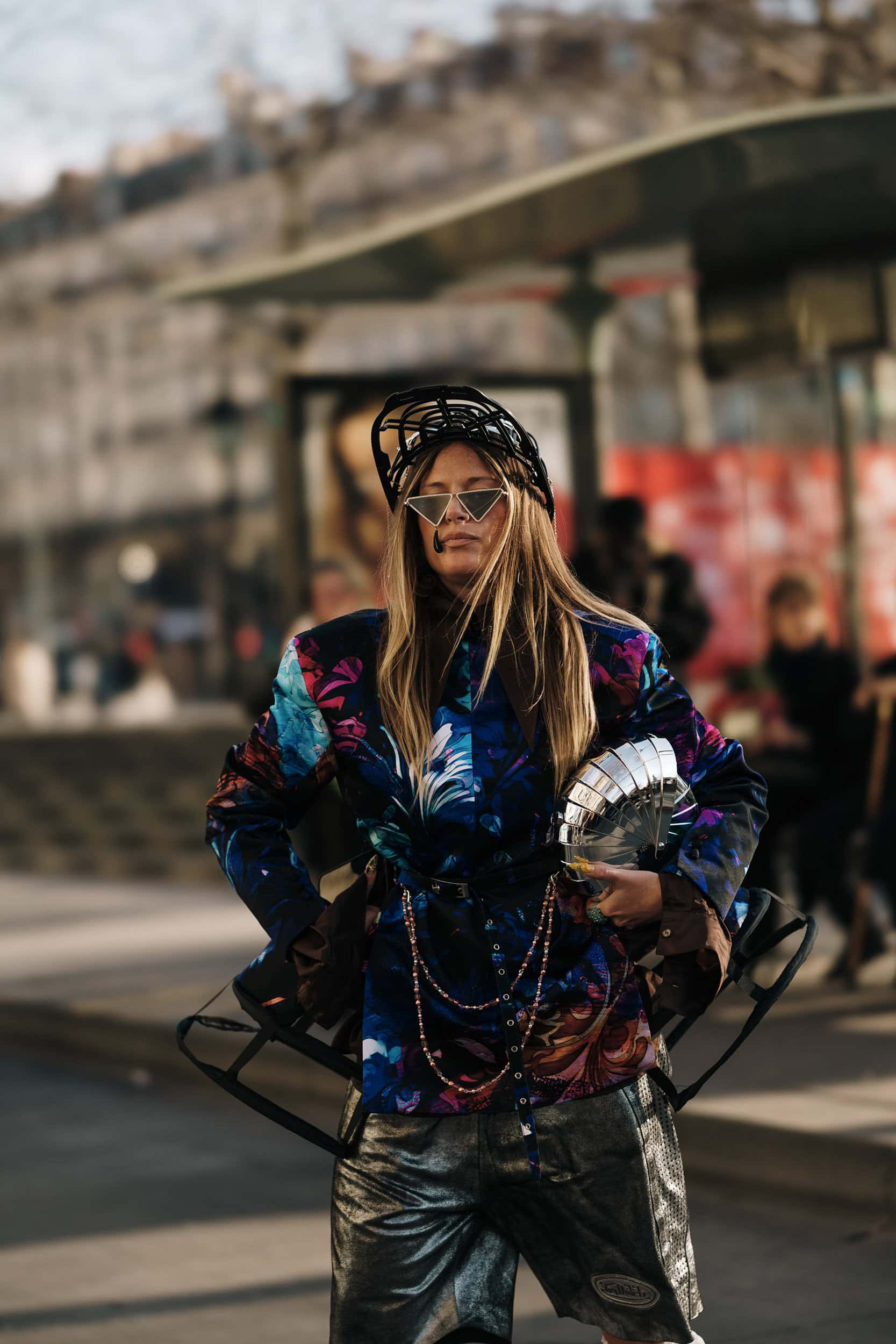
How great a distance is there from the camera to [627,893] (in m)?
2.46

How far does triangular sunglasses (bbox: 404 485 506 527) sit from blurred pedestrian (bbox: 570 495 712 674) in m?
4.90

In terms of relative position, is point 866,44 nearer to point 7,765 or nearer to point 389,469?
point 389,469

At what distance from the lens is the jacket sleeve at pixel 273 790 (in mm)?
2564

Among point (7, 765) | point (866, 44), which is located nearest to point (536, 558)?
point (866, 44)

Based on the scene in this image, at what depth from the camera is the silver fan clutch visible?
Answer: 8.09 ft

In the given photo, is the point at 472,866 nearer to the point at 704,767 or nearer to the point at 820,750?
the point at 704,767

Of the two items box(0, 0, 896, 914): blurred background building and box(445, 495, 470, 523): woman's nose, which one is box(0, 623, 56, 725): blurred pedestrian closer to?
box(0, 0, 896, 914): blurred background building

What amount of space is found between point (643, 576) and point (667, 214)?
7.27 ft

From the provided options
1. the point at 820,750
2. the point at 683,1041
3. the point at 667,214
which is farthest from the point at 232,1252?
the point at 667,214

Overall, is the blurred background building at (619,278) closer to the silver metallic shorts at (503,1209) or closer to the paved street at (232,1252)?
the paved street at (232,1252)

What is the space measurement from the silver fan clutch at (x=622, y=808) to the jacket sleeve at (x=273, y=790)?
1.08 ft

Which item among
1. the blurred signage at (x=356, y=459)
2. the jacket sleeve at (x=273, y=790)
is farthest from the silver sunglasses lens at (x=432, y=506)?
the blurred signage at (x=356, y=459)

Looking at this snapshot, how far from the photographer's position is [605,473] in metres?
11.5

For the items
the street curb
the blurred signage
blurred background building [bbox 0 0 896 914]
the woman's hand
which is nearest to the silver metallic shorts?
the woman's hand
